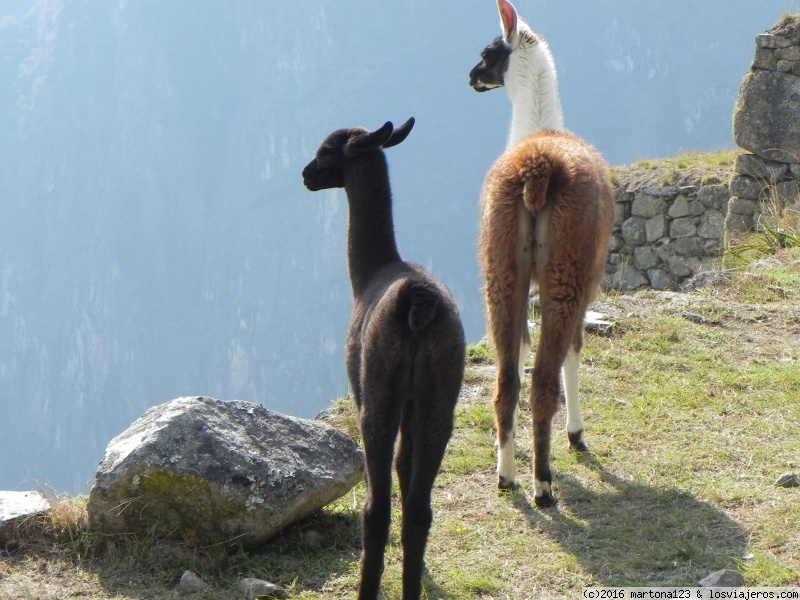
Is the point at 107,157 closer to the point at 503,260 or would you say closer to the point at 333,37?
the point at 333,37

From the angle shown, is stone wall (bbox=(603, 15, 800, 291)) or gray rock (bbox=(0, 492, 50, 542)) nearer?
gray rock (bbox=(0, 492, 50, 542))

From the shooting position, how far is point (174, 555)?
3805 millimetres

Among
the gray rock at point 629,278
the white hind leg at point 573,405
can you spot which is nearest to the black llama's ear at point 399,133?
the white hind leg at point 573,405

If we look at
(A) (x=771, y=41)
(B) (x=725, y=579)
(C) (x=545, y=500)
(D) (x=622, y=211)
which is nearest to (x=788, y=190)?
(A) (x=771, y=41)

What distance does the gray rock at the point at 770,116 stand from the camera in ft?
39.0

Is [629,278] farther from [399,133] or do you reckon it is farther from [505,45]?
[399,133]

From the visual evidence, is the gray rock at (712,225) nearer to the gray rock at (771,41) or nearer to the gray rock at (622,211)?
the gray rock at (622,211)

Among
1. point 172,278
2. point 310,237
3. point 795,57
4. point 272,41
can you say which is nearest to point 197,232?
point 172,278

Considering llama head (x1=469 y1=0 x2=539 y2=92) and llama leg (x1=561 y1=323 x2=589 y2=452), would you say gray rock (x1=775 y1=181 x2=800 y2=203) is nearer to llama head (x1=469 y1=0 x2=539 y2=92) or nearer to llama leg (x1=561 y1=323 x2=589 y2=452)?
llama head (x1=469 y1=0 x2=539 y2=92)

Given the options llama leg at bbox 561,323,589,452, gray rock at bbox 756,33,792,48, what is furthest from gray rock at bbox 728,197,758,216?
llama leg at bbox 561,323,589,452

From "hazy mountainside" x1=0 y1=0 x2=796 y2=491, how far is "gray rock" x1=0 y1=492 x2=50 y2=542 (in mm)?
60768

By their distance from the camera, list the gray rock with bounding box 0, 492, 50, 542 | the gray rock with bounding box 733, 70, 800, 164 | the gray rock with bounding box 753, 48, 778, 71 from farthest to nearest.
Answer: the gray rock with bounding box 753, 48, 778, 71, the gray rock with bounding box 733, 70, 800, 164, the gray rock with bounding box 0, 492, 50, 542

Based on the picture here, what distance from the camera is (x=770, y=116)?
474 inches

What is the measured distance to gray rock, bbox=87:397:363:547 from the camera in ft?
12.5
